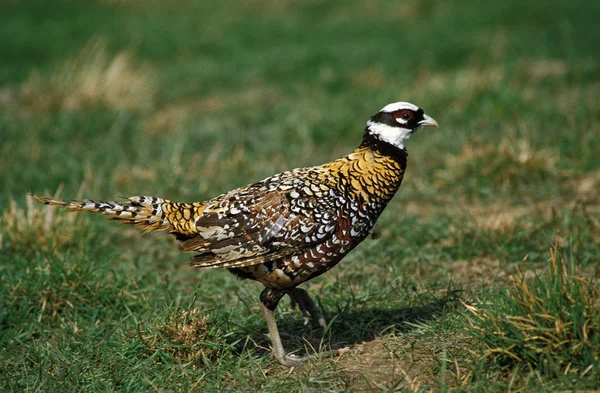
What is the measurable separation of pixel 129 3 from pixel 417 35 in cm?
861

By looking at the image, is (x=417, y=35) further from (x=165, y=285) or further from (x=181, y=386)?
(x=181, y=386)

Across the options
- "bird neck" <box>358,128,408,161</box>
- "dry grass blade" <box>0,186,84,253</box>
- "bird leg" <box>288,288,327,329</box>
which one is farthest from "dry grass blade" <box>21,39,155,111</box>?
"bird neck" <box>358,128,408,161</box>

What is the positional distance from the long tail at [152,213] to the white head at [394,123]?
1185mm

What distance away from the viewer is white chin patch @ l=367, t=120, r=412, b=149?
4.44m

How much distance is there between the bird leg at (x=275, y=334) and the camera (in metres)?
4.25

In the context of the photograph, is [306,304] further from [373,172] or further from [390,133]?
[390,133]

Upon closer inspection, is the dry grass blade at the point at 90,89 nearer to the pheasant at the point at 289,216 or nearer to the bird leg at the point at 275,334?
the pheasant at the point at 289,216

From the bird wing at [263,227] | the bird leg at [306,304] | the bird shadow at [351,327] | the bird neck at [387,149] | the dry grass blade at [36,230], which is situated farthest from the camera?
the dry grass blade at [36,230]

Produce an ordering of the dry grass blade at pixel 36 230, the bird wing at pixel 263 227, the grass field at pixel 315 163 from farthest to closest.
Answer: the dry grass blade at pixel 36 230, the bird wing at pixel 263 227, the grass field at pixel 315 163

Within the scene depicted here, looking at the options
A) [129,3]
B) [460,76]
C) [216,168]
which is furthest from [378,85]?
[129,3]

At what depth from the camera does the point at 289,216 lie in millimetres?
4191

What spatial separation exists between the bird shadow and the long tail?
2.60ft

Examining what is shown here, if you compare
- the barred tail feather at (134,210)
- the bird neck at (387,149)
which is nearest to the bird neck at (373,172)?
the bird neck at (387,149)

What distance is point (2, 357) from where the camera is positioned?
4.61 m
